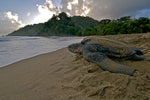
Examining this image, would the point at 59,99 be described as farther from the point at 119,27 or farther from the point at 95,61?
the point at 119,27

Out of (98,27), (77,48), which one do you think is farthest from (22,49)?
(98,27)

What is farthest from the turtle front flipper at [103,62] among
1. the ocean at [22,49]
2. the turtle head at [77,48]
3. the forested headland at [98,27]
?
the forested headland at [98,27]

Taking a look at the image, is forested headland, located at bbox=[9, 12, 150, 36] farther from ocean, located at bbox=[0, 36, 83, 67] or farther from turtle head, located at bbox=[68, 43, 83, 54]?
turtle head, located at bbox=[68, 43, 83, 54]

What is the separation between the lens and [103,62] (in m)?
1.30

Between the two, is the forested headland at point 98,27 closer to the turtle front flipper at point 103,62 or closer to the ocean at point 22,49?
the ocean at point 22,49

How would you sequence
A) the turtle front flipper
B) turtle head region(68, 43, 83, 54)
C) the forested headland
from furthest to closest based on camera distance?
the forested headland < turtle head region(68, 43, 83, 54) < the turtle front flipper

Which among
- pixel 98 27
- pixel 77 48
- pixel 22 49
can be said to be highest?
pixel 98 27

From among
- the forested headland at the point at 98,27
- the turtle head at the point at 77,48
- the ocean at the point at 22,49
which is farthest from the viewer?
the forested headland at the point at 98,27

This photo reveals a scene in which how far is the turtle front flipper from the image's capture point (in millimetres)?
1118

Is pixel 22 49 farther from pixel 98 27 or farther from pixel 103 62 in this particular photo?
pixel 98 27

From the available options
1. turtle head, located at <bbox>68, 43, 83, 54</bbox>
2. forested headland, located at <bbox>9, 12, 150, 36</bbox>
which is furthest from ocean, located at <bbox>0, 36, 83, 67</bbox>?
forested headland, located at <bbox>9, 12, 150, 36</bbox>

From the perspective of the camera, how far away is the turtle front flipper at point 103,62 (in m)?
1.12

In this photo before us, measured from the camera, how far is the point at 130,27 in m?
14.9

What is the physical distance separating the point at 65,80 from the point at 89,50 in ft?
2.34
